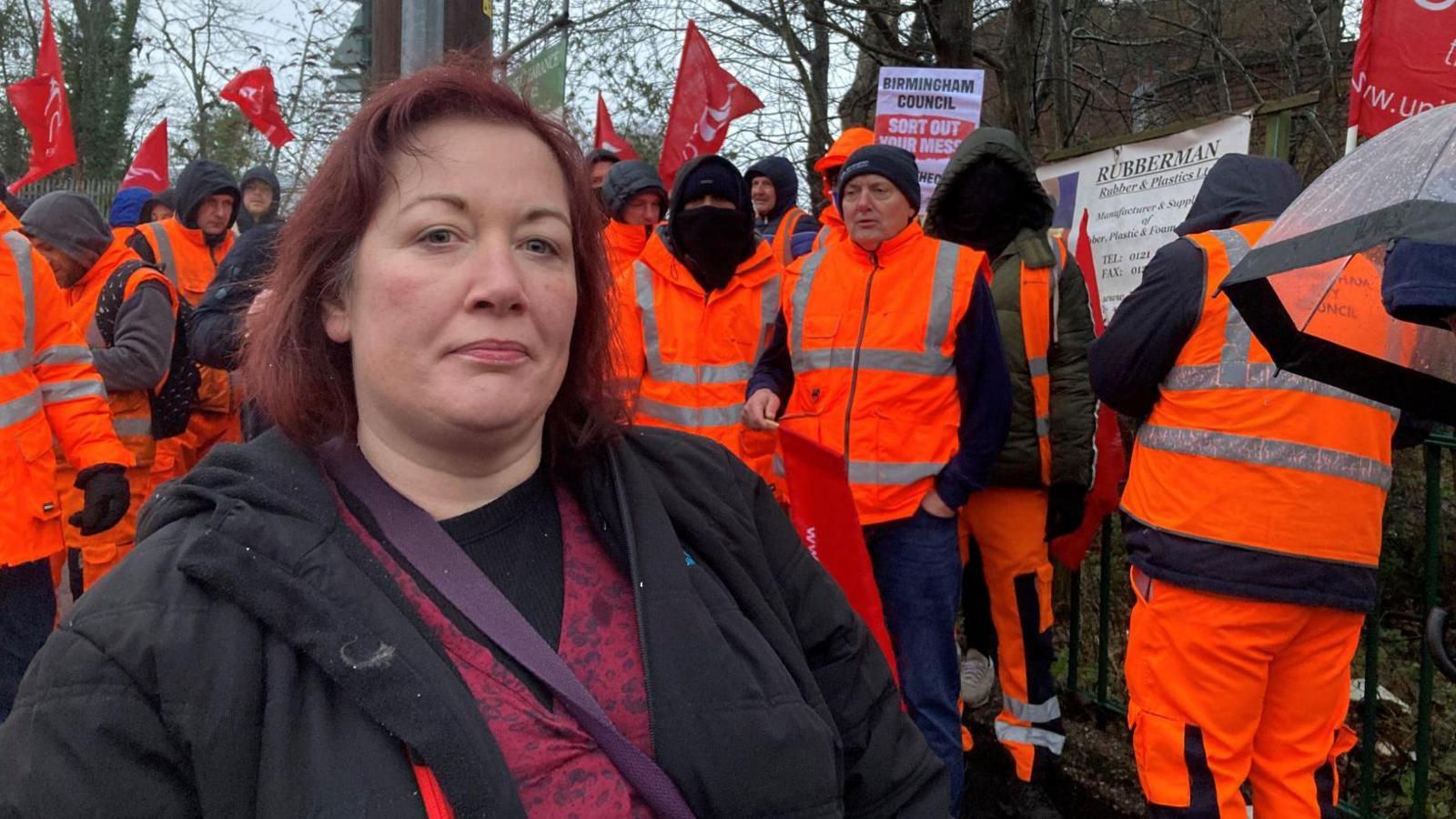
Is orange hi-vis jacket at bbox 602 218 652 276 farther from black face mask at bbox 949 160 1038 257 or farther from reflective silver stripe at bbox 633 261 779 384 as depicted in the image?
black face mask at bbox 949 160 1038 257

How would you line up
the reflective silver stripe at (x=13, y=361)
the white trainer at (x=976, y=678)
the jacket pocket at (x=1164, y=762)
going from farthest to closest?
the white trainer at (x=976, y=678) < the reflective silver stripe at (x=13, y=361) < the jacket pocket at (x=1164, y=762)

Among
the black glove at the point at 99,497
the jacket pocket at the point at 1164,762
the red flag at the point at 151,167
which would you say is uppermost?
the red flag at the point at 151,167

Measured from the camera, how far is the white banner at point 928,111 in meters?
6.44

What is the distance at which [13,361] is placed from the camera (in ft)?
11.2

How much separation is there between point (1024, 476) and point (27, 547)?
11.0 ft

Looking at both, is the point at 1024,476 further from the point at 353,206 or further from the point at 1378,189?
the point at 353,206

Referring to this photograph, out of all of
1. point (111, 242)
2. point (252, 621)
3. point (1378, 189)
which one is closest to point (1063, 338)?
point (1378, 189)

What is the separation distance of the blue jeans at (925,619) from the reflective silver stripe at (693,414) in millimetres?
753

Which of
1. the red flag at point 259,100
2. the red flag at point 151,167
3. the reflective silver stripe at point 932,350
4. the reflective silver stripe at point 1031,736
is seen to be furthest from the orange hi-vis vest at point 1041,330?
the red flag at point 151,167

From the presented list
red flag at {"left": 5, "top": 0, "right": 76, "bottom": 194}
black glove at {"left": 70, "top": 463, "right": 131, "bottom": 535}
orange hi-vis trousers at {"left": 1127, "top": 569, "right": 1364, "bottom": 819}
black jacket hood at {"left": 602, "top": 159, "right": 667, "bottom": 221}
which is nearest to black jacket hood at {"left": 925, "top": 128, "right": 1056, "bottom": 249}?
black jacket hood at {"left": 602, "top": 159, "right": 667, "bottom": 221}

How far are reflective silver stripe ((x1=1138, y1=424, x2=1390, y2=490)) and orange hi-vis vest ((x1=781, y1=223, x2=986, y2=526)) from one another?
0.93 m

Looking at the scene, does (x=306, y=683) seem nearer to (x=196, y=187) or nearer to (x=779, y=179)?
(x=196, y=187)

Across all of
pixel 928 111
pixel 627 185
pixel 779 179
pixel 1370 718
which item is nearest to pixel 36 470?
pixel 627 185

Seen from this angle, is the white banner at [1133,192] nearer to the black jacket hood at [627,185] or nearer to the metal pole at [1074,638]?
the metal pole at [1074,638]
